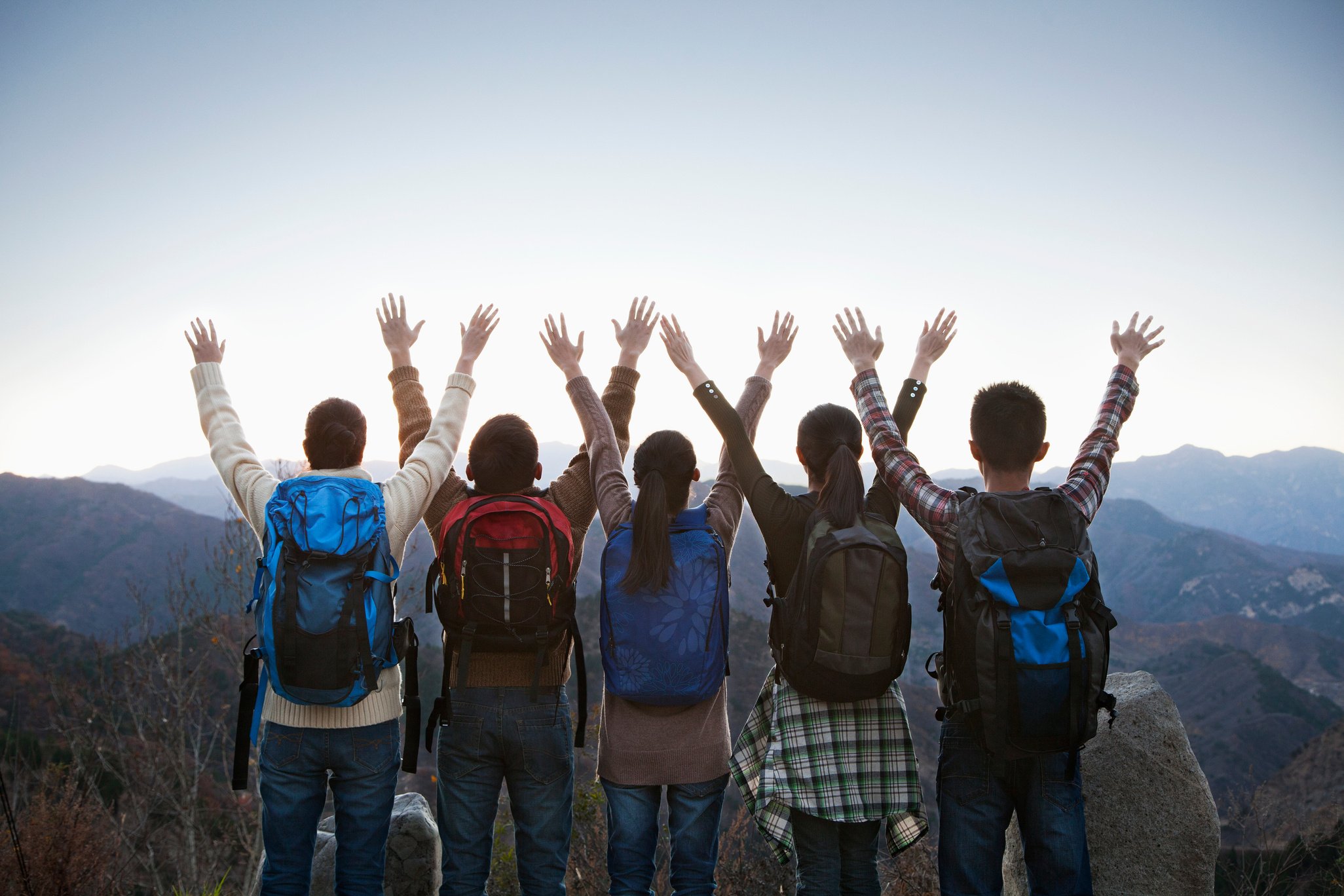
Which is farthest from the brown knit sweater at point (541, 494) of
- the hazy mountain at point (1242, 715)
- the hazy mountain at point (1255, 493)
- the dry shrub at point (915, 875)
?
the hazy mountain at point (1255, 493)

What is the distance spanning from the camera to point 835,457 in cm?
270

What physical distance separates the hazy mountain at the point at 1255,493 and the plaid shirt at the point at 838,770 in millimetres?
183550

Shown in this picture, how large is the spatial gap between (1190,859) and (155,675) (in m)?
21.3

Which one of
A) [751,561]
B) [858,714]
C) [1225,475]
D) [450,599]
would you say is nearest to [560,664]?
[450,599]

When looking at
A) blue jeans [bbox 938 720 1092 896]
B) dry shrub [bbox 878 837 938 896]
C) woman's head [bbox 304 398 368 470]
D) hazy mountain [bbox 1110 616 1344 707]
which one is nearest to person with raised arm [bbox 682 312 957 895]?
blue jeans [bbox 938 720 1092 896]

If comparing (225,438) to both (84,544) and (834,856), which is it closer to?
(834,856)

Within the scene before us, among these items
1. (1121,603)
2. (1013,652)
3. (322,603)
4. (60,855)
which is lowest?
(1121,603)

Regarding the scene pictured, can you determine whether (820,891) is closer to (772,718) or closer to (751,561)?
(772,718)

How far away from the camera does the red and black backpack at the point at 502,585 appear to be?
2.66 metres

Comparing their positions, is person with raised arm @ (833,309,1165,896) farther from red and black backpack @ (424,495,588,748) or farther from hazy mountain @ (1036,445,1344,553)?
hazy mountain @ (1036,445,1344,553)

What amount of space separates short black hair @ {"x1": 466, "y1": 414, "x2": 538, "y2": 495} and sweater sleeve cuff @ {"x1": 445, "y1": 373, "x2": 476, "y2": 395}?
402 mm

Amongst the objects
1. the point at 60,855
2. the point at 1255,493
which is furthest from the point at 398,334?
the point at 1255,493

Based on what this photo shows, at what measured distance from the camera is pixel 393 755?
8.88ft

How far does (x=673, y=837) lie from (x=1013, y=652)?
135 centimetres
